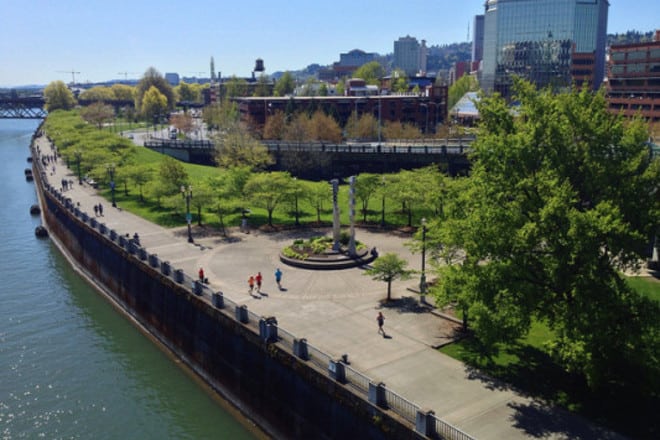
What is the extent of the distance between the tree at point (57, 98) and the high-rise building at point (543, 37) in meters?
134

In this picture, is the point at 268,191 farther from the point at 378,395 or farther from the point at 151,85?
the point at 151,85

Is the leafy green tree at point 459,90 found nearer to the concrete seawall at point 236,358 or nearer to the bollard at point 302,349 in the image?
the concrete seawall at point 236,358

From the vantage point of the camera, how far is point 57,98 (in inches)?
7628

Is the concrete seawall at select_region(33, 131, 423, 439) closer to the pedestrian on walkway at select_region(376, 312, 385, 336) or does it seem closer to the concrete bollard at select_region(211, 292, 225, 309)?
the concrete bollard at select_region(211, 292, 225, 309)

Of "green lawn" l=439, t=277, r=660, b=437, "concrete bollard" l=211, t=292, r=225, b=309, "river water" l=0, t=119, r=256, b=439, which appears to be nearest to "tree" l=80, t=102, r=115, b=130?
"river water" l=0, t=119, r=256, b=439

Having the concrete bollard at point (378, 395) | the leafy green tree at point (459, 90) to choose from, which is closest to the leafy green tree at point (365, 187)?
the concrete bollard at point (378, 395)

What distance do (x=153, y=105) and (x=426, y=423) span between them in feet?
506

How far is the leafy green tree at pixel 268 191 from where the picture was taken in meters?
46.8

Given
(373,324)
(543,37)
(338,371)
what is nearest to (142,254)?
(373,324)

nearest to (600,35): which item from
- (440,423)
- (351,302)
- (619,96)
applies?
(619,96)

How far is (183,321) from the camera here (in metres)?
32.4

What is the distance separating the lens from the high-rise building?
153 m

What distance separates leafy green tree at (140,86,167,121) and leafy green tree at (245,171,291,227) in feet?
392

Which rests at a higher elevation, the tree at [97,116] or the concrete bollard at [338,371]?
the tree at [97,116]
